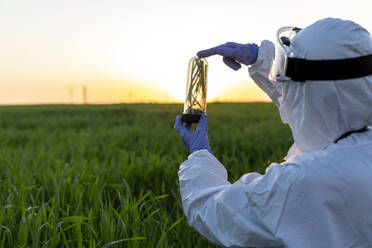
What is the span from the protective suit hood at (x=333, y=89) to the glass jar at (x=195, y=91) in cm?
70

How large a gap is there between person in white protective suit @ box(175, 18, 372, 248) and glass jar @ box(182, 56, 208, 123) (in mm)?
574

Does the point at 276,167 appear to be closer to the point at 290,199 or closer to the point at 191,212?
the point at 290,199

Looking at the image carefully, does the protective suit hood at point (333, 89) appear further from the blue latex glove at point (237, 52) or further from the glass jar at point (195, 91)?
the glass jar at point (195, 91)

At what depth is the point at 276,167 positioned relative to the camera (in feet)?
3.31

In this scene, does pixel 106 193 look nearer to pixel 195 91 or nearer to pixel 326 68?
pixel 195 91

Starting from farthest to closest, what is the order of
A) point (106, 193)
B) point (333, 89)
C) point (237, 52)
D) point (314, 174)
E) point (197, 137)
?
point (106, 193) → point (237, 52) → point (197, 137) → point (333, 89) → point (314, 174)

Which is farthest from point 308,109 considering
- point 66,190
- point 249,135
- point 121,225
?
point 249,135

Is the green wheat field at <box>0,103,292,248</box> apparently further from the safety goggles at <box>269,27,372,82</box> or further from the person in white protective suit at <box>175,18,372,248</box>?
the safety goggles at <box>269,27,372,82</box>

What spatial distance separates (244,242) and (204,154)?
1.35 ft

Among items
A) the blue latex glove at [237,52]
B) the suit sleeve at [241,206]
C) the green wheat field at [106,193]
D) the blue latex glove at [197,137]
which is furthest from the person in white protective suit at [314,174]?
the green wheat field at [106,193]

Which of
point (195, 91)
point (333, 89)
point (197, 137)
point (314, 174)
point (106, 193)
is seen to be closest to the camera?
point (314, 174)

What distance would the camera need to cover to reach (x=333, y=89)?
104 centimetres

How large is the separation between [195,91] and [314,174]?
1018 millimetres

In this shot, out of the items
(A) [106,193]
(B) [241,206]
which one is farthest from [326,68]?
(A) [106,193]
